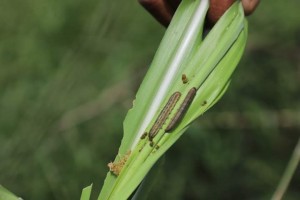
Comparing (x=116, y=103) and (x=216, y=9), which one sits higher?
(x=216, y=9)

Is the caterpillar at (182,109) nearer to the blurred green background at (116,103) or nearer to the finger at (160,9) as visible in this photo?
the finger at (160,9)

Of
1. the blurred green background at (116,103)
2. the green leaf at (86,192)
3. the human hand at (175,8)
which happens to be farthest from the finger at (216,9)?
the blurred green background at (116,103)

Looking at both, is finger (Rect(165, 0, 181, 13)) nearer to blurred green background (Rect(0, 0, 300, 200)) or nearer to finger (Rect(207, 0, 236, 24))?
finger (Rect(207, 0, 236, 24))

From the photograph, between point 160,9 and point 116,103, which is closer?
point 160,9

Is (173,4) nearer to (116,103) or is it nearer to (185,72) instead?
(185,72)

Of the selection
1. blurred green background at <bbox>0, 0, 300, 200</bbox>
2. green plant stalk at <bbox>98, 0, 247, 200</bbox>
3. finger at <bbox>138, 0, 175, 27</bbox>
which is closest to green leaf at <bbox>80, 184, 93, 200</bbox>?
green plant stalk at <bbox>98, 0, 247, 200</bbox>

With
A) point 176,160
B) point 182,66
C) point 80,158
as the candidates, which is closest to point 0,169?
point 80,158

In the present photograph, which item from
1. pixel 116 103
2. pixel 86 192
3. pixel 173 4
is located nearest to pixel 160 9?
pixel 173 4

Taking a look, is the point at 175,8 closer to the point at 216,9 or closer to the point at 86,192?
the point at 216,9
